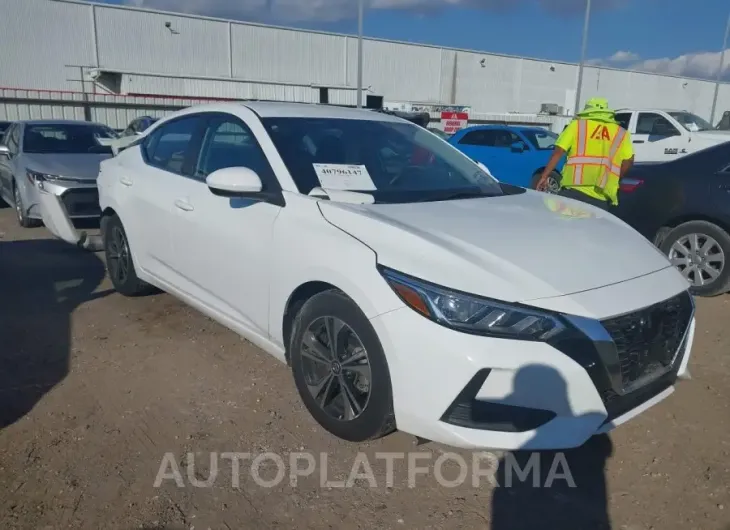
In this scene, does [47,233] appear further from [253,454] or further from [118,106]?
[118,106]

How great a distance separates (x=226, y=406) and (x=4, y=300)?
113 inches

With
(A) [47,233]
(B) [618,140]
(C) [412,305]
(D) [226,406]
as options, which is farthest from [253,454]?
(A) [47,233]

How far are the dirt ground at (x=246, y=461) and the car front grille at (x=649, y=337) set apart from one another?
1.78 ft

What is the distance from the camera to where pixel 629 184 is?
5762mm

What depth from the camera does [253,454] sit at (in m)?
2.92

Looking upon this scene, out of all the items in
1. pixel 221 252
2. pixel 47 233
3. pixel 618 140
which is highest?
pixel 618 140

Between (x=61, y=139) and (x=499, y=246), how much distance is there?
7854 millimetres

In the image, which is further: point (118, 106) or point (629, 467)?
point (118, 106)

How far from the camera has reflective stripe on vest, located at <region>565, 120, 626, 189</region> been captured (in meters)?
5.30

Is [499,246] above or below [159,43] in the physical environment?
below

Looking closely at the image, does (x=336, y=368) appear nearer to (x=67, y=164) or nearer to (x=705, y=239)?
(x=705, y=239)

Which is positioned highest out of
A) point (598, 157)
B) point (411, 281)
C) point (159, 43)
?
point (159, 43)

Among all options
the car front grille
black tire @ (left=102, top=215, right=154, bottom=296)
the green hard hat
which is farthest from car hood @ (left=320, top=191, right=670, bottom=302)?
black tire @ (left=102, top=215, right=154, bottom=296)

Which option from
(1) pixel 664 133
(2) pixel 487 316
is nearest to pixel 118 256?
(2) pixel 487 316
